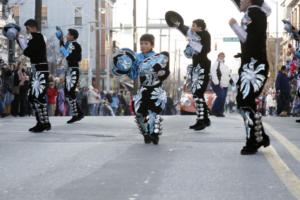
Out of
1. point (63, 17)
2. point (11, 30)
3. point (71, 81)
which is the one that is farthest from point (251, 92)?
Result: point (63, 17)

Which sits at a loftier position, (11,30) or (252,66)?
(11,30)

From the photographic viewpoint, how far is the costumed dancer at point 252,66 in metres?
10.1

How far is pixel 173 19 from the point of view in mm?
14242

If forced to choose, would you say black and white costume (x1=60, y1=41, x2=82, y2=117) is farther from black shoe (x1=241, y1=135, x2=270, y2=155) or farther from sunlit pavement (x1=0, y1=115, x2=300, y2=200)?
black shoe (x1=241, y1=135, x2=270, y2=155)

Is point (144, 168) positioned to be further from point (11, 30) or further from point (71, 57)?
point (71, 57)

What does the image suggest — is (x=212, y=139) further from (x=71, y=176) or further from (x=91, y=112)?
(x=91, y=112)

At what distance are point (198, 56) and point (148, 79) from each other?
10.0 feet

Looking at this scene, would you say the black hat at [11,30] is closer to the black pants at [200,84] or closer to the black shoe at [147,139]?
the black pants at [200,84]

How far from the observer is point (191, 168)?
880 centimetres

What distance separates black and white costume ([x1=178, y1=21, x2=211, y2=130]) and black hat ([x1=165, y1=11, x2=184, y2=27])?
0.29 metres

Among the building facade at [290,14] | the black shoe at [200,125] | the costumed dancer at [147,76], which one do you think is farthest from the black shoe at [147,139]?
the building facade at [290,14]

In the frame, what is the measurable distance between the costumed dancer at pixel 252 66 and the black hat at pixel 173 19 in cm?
397

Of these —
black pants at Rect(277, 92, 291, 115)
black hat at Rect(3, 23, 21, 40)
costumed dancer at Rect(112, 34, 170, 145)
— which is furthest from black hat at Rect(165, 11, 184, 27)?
black pants at Rect(277, 92, 291, 115)

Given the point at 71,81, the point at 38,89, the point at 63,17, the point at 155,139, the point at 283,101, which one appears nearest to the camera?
the point at 155,139
